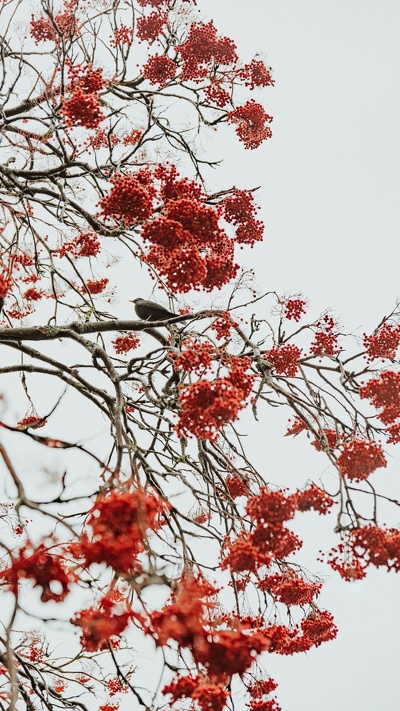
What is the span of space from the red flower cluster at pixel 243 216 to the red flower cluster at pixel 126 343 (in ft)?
5.32

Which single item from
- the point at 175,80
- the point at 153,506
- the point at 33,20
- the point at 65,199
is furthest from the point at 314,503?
the point at 33,20

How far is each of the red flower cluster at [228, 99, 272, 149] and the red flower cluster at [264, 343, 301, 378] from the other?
88.6 inches

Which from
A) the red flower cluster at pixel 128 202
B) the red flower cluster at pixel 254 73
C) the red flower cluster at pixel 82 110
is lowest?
the red flower cluster at pixel 128 202

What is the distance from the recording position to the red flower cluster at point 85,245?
546cm

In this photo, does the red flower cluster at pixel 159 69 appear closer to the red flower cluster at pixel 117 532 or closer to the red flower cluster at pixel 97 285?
the red flower cluster at pixel 97 285

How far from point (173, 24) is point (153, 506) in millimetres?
4362

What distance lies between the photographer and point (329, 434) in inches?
155

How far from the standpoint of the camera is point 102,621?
101 inches

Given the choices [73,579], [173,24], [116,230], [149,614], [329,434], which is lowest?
[149,614]

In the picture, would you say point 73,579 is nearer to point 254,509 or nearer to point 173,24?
point 254,509

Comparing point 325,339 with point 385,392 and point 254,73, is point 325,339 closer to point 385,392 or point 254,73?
point 385,392

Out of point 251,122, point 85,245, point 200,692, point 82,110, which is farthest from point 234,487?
point 251,122

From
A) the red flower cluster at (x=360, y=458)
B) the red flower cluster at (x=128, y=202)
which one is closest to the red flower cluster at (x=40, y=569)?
the red flower cluster at (x=360, y=458)

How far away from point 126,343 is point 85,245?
959 mm
